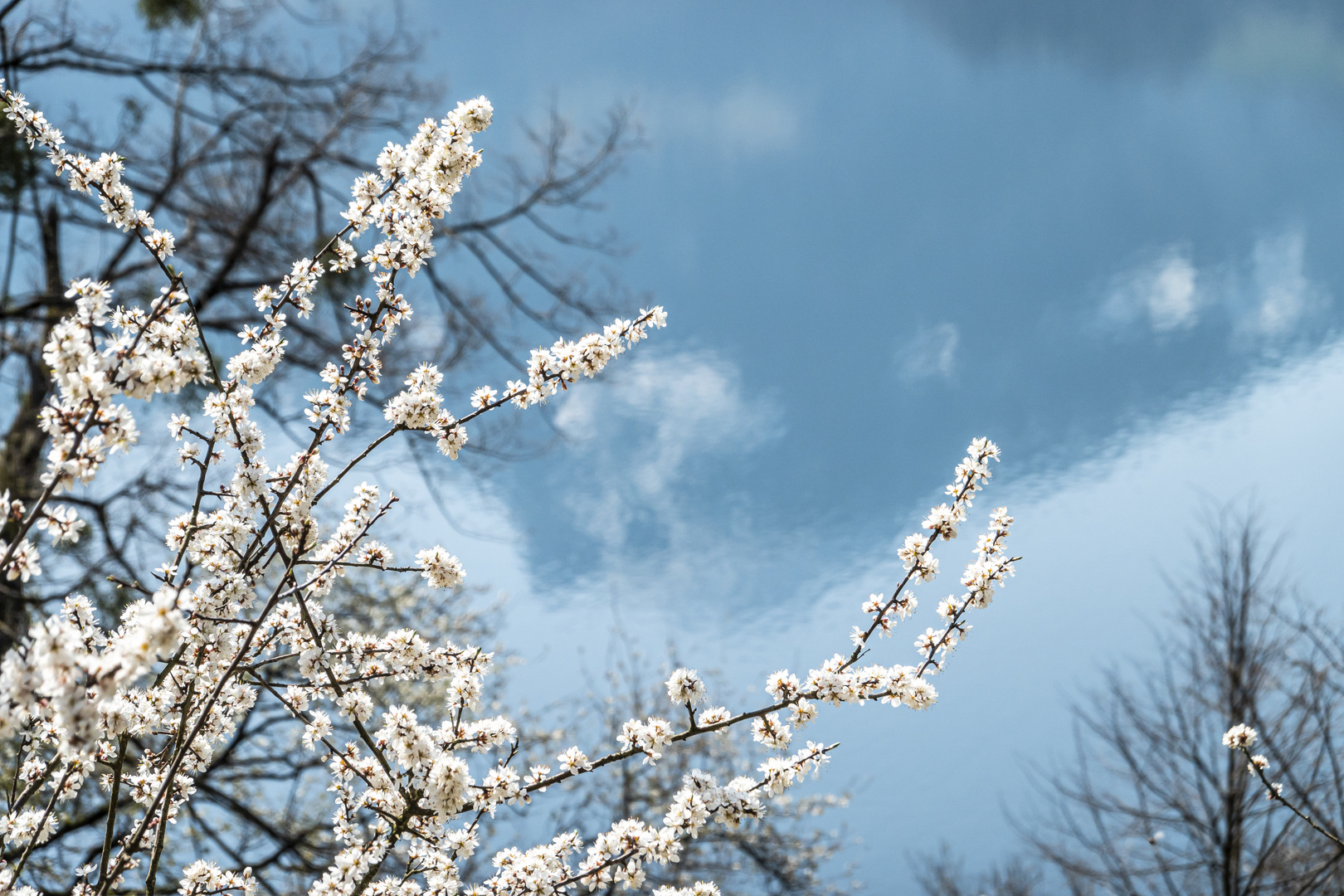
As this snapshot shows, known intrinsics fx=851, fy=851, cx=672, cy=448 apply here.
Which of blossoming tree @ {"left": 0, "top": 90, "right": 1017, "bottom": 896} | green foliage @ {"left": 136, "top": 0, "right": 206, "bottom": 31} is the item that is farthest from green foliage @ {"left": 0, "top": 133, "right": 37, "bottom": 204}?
blossoming tree @ {"left": 0, "top": 90, "right": 1017, "bottom": 896}

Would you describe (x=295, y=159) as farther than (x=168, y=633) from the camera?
Yes

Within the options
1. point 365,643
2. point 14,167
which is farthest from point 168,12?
point 365,643

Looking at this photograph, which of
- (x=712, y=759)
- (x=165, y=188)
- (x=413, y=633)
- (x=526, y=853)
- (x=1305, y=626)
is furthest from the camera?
(x=712, y=759)

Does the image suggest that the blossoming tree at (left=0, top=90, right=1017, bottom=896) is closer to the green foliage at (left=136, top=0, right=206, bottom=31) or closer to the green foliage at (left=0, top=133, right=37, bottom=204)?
the green foliage at (left=0, top=133, right=37, bottom=204)

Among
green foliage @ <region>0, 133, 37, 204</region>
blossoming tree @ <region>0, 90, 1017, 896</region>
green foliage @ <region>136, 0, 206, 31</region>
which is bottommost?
blossoming tree @ <region>0, 90, 1017, 896</region>

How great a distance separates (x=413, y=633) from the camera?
9.17ft

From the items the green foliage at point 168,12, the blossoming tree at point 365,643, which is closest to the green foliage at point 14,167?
the green foliage at point 168,12

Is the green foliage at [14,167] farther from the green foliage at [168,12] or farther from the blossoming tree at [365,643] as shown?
the blossoming tree at [365,643]

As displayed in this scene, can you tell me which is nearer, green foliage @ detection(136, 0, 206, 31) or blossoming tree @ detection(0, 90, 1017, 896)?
blossoming tree @ detection(0, 90, 1017, 896)

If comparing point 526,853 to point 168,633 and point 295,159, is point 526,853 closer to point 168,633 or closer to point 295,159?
point 168,633

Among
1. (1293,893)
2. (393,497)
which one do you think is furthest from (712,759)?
(393,497)

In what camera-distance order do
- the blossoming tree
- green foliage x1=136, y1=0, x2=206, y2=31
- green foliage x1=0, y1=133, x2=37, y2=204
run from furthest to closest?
1. green foliage x1=136, y1=0, x2=206, y2=31
2. green foliage x1=0, y1=133, x2=37, y2=204
3. the blossoming tree

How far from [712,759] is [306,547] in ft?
31.9

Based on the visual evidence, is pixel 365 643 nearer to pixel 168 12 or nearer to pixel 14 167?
pixel 14 167
